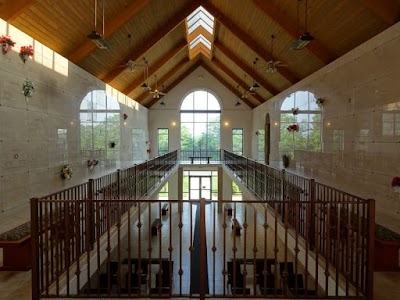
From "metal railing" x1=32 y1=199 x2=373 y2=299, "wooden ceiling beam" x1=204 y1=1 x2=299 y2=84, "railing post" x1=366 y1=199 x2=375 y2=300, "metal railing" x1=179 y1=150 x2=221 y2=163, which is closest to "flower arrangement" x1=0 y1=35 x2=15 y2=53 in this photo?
"metal railing" x1=32 y1=199 x2=373 y2=299

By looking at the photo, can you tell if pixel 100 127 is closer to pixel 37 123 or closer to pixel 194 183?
pixel 37 123

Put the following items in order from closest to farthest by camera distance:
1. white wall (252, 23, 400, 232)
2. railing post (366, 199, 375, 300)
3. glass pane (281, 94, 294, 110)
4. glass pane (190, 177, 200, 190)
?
railing post (366, 199, 375, 300) → white wall (252, 23, 400, 232) → glass pane (281, 94, 294, 110) → glass pane (190, 177, 200, 190)

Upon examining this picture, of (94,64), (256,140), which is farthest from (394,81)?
(256,140)

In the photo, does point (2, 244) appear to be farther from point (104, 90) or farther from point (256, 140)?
point (256, 140)

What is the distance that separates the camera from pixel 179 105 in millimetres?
19594

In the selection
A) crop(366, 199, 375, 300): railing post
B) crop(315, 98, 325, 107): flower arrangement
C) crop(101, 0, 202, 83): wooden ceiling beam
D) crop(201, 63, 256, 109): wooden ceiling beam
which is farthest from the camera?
crop(201, 63, 256, 109): wooden ceiling beam

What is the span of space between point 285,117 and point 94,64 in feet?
24.3

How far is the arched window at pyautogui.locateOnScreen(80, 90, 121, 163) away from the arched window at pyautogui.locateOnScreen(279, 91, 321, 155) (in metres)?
6.69

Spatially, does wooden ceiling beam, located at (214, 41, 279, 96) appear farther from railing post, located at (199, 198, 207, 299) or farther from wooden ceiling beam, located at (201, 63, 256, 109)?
railing post, located at (199, 198, 207, 299)

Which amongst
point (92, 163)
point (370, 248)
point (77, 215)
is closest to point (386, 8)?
point (370, 248)

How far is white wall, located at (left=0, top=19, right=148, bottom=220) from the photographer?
17.4 feet

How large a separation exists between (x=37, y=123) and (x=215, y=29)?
834 cm

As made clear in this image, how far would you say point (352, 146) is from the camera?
6879 millimetres

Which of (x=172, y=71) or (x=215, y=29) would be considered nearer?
(x=215, y=29)
